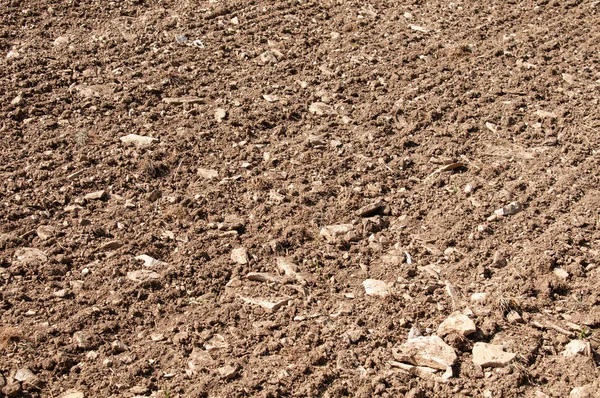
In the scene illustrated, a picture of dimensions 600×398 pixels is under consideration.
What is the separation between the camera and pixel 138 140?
4637 millimetres

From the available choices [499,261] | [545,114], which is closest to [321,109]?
[545,114]

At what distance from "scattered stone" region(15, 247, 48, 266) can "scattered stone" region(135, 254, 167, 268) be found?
1.47 ft

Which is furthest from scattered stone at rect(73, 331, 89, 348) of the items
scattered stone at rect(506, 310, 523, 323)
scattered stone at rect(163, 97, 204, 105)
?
scattered stone at rect(163, 97, 204, 105)

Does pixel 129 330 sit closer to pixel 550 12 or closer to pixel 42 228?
pixel 42 228

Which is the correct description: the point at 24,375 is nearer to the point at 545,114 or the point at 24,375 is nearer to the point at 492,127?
the point at 492,127

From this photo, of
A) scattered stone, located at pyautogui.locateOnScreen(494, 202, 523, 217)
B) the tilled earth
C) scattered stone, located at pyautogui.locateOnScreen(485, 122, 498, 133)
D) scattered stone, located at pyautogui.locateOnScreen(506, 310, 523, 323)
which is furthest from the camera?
scattered stone, located at pyautogui.locateOnScreen(485, 122, 498, 133)

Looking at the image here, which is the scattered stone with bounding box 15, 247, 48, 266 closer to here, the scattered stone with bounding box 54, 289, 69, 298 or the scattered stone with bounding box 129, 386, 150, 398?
the scattered stone with bounding box 54, 289, 69, 298

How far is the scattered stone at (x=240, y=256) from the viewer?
387cm

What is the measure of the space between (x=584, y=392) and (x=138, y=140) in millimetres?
2795

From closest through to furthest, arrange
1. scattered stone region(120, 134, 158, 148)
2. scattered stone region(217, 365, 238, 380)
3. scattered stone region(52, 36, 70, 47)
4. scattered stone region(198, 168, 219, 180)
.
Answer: scattered stone region(217, 365, 238, 380) → scattered stone region(198, 168, 219, 180) → scattered stone region(120, 134, 158, 148) → scattered stone region(52, 36, 70, 47)

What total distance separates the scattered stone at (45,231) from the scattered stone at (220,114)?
4.31 feet

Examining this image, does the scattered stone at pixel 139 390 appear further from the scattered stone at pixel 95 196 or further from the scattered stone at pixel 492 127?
the scattered stone at pixel 492 127

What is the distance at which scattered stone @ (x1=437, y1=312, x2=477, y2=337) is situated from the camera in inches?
135

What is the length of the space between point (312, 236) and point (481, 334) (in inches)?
40.0
